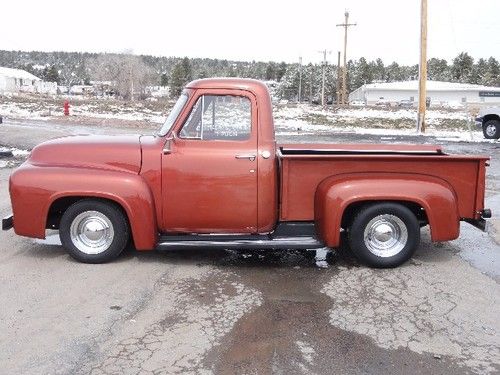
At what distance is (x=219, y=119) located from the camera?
5.72m

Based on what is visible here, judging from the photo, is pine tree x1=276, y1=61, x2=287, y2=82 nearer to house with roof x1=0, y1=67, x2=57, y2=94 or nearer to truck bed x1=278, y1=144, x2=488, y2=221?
house with roof x1=0, y1=67, x2=57, y2=94

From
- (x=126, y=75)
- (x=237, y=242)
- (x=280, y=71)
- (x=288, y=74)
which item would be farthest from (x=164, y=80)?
(x=237, y=242)

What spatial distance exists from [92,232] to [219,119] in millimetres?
1757

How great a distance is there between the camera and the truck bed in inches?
218

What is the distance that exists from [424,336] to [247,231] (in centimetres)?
215

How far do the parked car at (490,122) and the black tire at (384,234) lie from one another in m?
16.9

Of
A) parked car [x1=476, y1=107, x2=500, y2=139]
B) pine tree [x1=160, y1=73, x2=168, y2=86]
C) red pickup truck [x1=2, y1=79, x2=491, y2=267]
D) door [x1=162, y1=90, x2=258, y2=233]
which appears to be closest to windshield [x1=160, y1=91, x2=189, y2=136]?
red pickup truck [x1=2, y1=79, x2=491, y2=267]

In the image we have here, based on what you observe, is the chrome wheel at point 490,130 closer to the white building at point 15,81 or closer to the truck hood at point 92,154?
the truck hood at point 92,154

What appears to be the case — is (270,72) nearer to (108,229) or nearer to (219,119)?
(219,119)

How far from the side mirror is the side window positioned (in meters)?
0.08

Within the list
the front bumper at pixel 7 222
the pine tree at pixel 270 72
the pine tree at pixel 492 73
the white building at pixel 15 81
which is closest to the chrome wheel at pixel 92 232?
the front bumper at pixel 7 222

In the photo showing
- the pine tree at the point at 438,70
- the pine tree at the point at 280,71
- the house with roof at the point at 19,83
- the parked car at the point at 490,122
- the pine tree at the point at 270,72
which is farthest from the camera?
the pine tree at the point at 270,72

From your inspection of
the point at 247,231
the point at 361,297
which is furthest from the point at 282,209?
the point at 361,297

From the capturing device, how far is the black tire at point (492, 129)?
67.8 ft
